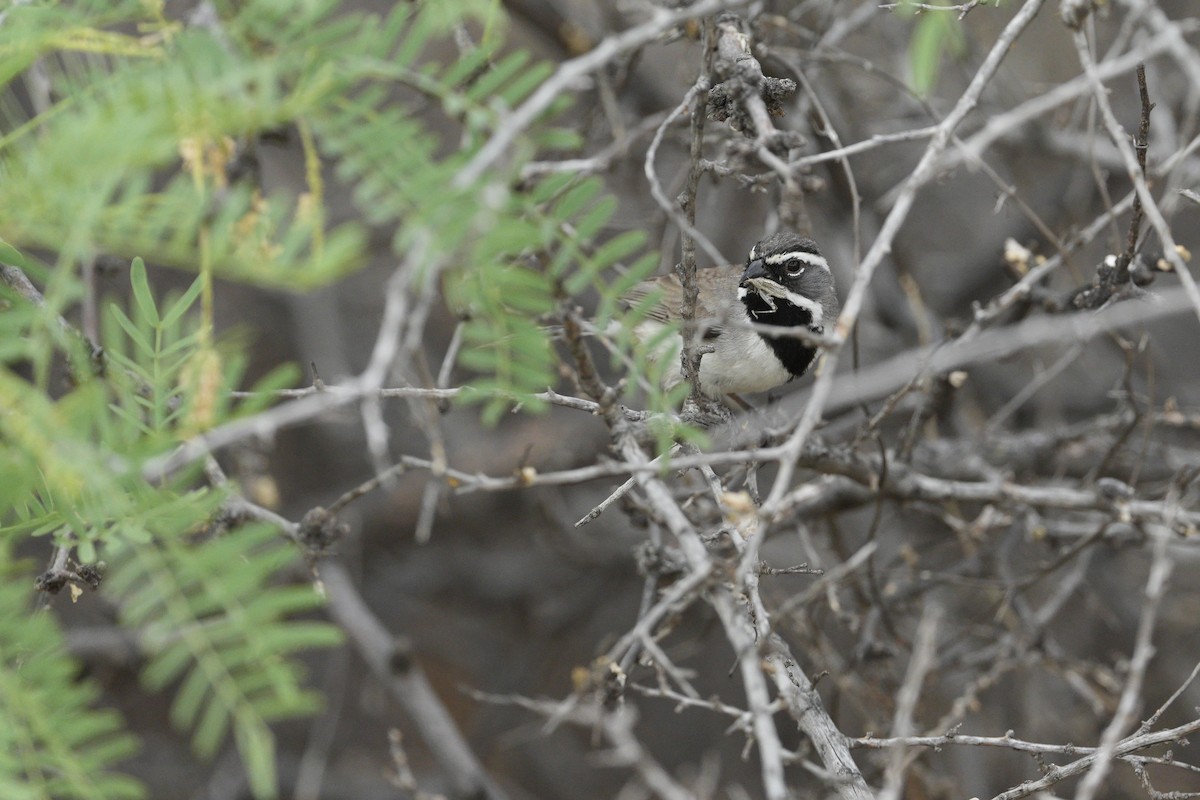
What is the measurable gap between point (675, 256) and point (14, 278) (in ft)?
13.4

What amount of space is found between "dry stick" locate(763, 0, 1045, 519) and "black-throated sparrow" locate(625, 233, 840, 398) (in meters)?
2.11

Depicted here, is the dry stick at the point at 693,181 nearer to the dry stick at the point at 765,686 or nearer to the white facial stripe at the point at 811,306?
the dry stick at the point at 765,686

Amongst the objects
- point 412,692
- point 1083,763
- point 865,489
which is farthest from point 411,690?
point 1083,763

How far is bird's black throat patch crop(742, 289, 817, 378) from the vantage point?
16.4ft

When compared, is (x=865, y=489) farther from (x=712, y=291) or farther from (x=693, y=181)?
(x=693, y=181)

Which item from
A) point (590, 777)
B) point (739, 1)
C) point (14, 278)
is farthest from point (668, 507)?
point (590, 777)

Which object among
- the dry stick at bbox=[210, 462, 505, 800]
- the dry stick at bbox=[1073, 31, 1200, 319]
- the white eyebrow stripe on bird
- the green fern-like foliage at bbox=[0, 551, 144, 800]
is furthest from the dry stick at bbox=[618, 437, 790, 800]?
the dry stick at bbox=[210, 462, 505, 800]

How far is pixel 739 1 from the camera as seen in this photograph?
73.3 inches

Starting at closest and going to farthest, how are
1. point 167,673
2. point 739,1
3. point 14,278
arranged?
point 167,673, point 739,1, point 14,278

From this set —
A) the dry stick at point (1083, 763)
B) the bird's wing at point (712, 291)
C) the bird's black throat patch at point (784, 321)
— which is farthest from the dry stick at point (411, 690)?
the dry stick at point (1083, 763)

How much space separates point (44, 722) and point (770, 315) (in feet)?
13.5

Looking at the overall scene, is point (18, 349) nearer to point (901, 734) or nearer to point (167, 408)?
point (167, 408)

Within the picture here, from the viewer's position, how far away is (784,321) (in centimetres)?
528

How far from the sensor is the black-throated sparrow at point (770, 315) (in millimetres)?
4945
